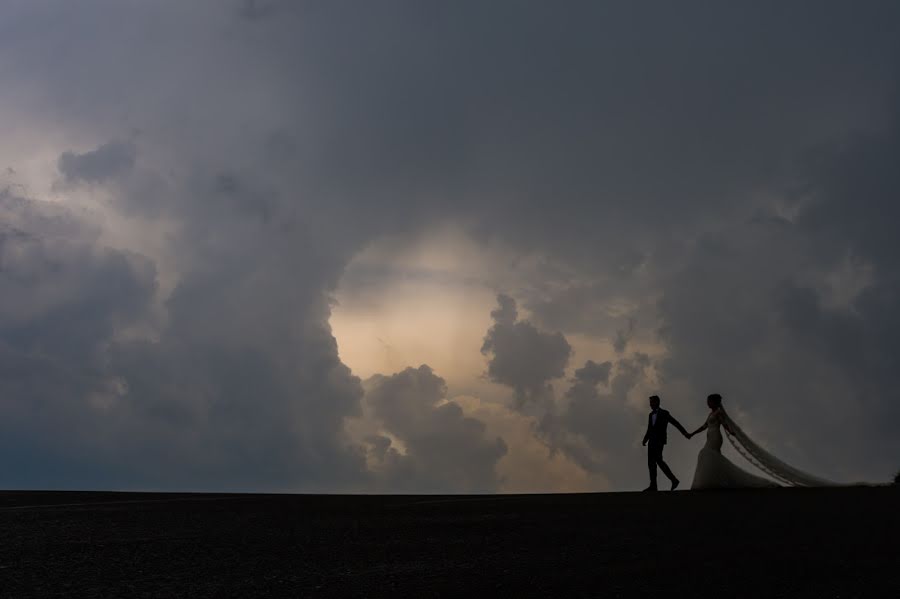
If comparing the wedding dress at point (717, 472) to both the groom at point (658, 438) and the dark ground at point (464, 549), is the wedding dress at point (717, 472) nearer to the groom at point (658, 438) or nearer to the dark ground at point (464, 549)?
the groom at point (658, 438)

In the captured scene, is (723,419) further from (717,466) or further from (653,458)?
(653,458)

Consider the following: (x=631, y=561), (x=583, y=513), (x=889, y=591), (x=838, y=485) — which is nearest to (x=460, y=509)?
(x=583, y=513)

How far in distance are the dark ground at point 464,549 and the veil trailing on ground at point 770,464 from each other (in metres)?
4.39

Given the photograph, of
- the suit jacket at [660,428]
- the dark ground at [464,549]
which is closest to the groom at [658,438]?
the suit jacket at [660,428]

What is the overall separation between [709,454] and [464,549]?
10777 millimetres

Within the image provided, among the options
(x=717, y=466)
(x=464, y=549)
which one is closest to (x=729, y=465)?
(x=717, y=466)

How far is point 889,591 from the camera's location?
595cm

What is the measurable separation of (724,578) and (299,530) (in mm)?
5221

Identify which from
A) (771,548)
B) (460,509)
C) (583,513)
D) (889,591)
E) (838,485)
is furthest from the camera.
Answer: (838,485)

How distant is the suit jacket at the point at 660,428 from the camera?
59.0ft

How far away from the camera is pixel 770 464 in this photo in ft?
58.7

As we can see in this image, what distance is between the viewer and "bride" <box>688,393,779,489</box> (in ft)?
55.9

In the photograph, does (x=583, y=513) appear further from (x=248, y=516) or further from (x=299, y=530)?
(x=248, y=516)

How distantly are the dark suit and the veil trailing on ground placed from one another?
1.04 metres
